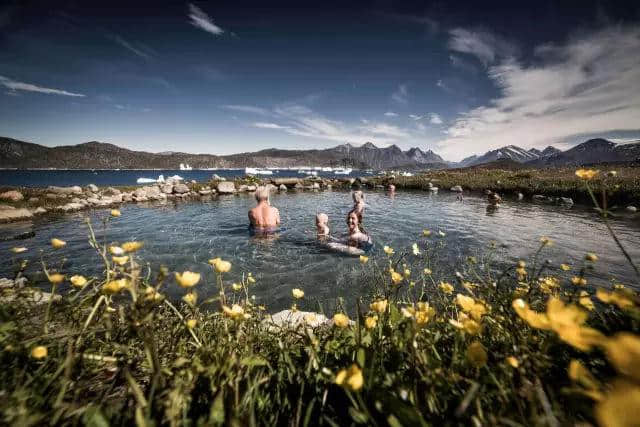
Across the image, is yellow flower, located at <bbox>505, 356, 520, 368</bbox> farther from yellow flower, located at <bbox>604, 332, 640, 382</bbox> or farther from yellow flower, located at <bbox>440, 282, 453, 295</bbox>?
yellow flower, located at <bbox>440, 282, 453, 295</bbox>

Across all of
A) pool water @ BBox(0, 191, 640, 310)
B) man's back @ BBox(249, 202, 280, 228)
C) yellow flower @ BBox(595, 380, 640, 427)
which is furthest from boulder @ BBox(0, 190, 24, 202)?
yellow flower @ BBox(595, 380, 640, 427)

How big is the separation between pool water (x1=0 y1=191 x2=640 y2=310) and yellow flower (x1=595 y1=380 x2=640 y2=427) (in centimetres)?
466

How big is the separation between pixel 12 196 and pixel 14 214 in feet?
18.3

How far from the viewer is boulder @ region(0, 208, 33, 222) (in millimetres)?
12250

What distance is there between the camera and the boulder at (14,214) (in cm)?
1225

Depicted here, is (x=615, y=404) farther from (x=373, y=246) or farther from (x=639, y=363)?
(x=373, y=246)

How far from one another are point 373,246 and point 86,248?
9759 millimetres

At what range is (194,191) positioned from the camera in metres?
25.5

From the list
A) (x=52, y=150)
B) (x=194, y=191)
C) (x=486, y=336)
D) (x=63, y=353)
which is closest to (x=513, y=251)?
(x=486, y=336)

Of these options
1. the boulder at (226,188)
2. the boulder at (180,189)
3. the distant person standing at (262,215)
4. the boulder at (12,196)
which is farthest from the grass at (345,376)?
the boulder at (226,188)

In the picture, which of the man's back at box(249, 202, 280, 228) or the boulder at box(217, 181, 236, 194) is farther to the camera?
the boulder at box(217, 181, 236, 194)

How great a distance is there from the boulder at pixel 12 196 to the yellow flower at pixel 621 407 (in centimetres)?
2509

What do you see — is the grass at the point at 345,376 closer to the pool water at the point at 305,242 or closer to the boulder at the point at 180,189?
the pool water at the point at 305,242

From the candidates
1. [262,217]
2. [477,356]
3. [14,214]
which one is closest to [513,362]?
[477,356]
